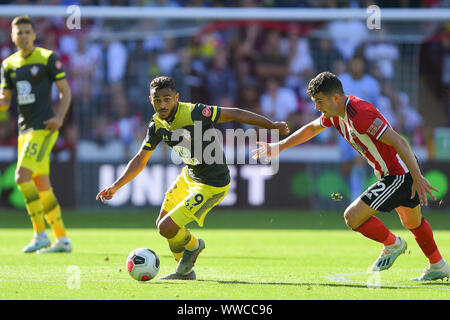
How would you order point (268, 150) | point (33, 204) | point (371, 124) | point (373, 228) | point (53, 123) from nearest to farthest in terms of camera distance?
point (371, 124) < point (373, 228) < point (268, 150) < point (53, 123) < point (33, 204)

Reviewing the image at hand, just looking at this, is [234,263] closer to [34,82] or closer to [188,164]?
[188,164]

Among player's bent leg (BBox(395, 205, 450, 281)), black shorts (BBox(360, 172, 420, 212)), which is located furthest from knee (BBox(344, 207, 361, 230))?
player's bent leg (BBox(395, 205, 450, 281))

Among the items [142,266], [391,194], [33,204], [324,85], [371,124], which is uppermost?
[324,85]

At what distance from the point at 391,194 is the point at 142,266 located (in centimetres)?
205

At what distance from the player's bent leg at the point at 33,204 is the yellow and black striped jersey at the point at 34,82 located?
1.70ft

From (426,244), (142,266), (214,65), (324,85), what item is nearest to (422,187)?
(426,244)

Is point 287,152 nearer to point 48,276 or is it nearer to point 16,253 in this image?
point 16,253

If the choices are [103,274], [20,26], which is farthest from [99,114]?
[103,274]

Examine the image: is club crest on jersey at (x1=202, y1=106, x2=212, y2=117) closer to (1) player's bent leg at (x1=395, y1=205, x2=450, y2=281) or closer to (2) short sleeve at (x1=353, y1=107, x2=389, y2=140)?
(2) short sleeve at (x1=353, y1=107, x2=389, y2=140)

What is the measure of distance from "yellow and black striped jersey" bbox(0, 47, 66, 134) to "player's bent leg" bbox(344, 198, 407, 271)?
389 cm

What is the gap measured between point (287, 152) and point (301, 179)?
600mm

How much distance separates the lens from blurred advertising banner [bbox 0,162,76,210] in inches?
525

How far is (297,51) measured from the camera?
1466 centimetres

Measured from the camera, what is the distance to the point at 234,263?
304 inches
